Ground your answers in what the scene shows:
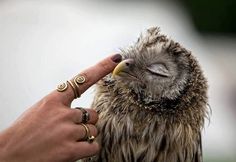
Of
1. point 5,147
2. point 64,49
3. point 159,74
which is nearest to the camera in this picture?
point 5,147

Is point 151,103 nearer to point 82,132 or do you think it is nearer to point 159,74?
point 159,74

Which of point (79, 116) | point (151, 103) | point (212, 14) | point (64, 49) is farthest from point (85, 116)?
point (212, 14)

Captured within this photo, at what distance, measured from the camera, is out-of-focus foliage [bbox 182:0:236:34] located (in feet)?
11.9

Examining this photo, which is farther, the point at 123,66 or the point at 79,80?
the point at 123,66

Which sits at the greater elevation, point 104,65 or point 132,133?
point 104,65

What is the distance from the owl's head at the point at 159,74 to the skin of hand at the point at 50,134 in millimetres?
223

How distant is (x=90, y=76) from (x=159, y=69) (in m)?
0.26

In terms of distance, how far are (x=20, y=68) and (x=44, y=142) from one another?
0.75 metres

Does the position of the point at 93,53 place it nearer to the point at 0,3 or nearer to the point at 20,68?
the point at 20,68

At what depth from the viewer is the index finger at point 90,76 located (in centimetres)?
128

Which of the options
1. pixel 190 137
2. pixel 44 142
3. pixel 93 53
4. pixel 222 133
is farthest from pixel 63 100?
pixel 222 133

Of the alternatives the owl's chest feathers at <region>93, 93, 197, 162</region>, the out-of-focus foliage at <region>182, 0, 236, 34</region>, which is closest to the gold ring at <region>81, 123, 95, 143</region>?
the owl's chest feathers at <region>93, 93, 197, 162</region>

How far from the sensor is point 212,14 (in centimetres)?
368

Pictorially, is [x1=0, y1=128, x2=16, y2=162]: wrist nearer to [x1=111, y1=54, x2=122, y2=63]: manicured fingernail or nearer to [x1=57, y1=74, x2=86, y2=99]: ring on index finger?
[x1=57, y1=74, x2=86, y2=99]: ring on index finger
